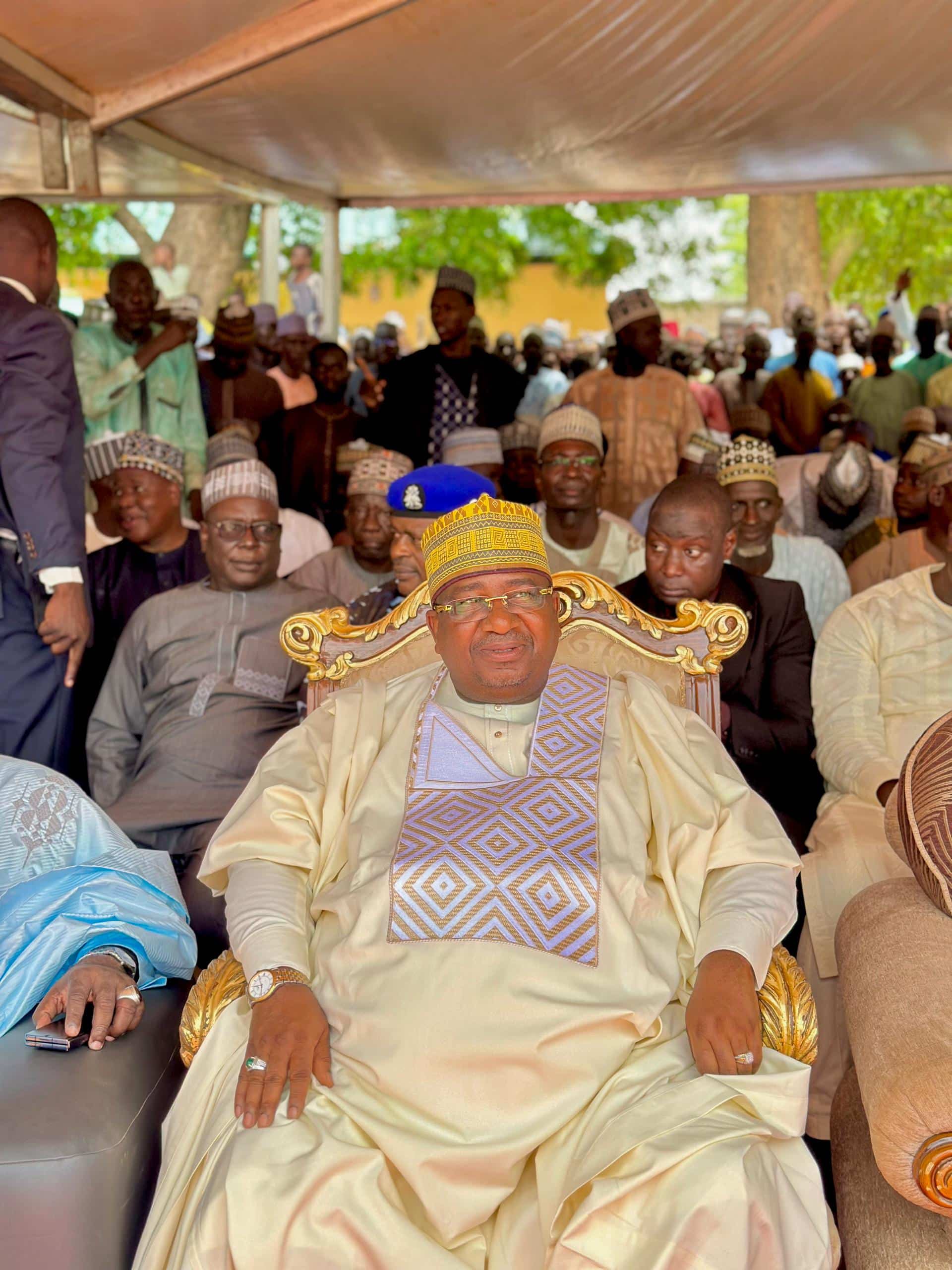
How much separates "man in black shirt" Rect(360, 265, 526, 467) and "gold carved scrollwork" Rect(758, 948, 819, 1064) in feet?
16.6

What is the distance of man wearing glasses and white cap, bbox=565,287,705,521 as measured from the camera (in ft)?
23.2

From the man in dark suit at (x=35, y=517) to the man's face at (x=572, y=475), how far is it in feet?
6.27

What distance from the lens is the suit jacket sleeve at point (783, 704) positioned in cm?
408

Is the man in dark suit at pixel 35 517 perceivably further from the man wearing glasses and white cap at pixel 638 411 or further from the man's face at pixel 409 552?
the man wearing glasses and white cap at pixel 638 411

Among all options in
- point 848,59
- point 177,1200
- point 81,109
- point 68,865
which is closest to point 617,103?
point 848,59

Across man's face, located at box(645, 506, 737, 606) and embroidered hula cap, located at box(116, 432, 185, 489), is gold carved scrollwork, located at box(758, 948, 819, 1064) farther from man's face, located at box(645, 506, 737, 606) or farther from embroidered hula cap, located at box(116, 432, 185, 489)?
embroidered hula cap, located at box(116, 432, 185, 489)

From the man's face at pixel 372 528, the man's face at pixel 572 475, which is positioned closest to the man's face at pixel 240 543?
the man's face at pixel 372 528

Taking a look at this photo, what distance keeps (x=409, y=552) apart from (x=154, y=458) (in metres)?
1.24

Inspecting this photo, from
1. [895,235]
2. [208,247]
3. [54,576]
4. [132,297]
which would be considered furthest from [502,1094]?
[895,235]

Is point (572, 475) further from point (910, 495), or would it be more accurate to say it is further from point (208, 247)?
point (208, 247)

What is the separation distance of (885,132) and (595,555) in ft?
10.8

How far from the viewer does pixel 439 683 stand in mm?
3096

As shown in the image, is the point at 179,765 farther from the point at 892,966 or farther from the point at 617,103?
the point at 617,103

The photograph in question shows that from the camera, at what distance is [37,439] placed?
4.23 metres
